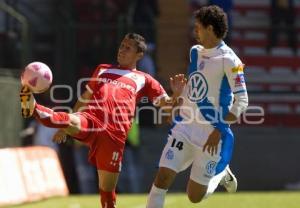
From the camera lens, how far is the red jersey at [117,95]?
11.3 meters

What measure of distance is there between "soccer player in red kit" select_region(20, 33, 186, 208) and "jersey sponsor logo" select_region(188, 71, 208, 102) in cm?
17

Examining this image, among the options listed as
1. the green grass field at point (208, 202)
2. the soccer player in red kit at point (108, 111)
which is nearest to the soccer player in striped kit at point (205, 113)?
the soccer player in red kit at point (108, 111)

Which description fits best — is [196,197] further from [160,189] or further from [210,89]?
[210,89]

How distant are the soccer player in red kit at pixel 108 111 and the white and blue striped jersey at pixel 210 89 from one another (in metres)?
0.24

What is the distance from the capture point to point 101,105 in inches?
448

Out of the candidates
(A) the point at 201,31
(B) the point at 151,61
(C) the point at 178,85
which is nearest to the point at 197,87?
(C) the point at 178,85

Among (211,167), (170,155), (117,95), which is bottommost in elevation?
(211,167)

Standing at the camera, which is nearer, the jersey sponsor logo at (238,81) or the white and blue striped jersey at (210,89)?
the jersey sponsor logo at (238,81)

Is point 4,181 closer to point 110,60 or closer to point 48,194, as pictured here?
point 48,194

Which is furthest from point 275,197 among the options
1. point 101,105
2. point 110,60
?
point 101,105

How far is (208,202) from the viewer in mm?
16797

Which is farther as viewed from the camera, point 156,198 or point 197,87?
point 197,87

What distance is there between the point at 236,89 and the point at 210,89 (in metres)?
0.34

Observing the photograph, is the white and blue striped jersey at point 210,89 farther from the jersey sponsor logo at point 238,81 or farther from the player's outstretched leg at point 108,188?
the player's outstretched leg at point 108,188
